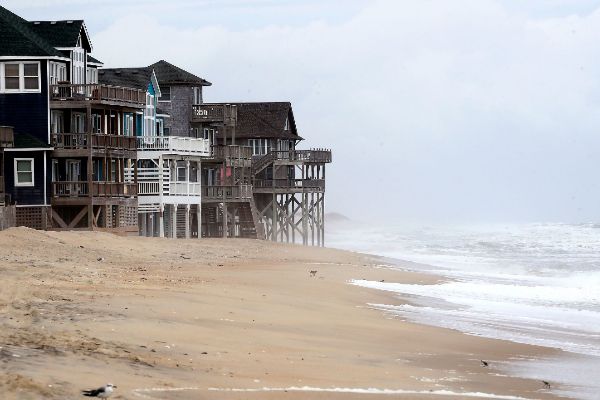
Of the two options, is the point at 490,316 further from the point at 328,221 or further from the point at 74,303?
the point at 328,221

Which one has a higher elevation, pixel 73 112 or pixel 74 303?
pixel 73 112

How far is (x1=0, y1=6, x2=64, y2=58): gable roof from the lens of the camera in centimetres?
4822

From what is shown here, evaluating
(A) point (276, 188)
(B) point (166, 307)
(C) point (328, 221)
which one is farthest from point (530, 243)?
(C) point (328, 221)

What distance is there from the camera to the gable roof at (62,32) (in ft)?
171

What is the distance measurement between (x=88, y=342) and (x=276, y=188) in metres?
59.0

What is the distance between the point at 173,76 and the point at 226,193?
29.9ft

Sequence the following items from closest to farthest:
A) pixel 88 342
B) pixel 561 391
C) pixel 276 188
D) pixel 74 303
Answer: pixel 88 342
pixel 561 391
pixel 74 303
pixel 276 188

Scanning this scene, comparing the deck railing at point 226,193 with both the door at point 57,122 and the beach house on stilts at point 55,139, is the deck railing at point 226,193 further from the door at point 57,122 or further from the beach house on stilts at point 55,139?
the door at point 57,122

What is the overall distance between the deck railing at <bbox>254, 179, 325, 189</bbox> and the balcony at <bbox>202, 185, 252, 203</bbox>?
702 cm

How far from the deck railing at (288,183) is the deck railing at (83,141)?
80.0 feet

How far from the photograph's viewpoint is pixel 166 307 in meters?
20.4

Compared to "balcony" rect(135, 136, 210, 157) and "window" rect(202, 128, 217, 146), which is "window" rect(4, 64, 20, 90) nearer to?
"balcony" rect(135, 136, 210, 157)

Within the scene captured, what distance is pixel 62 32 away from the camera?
52.8m

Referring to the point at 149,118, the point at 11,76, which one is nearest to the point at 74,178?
the point at 11,76
